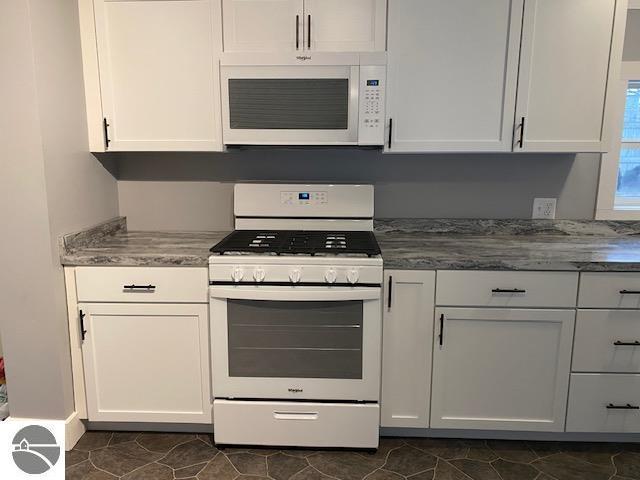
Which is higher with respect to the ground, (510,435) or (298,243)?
(298,243)

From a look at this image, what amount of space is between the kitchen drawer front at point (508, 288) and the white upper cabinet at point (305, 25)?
1068 mm

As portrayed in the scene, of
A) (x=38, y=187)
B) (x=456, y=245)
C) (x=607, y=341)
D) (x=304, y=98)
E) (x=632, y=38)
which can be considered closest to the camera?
(x=38, y=187)

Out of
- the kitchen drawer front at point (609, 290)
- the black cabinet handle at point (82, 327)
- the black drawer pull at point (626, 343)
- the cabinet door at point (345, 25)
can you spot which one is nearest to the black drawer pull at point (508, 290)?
the kitchen drawer front at point (609, 290)

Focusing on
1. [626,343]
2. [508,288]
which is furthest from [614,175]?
[508,288]

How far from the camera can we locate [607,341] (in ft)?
6.37

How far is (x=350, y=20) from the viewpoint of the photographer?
2.03 m

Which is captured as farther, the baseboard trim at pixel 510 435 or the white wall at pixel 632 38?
the white wall at pixel 632 38

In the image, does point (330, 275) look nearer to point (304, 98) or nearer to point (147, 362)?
point (304, 98)

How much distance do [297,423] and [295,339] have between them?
378 mm

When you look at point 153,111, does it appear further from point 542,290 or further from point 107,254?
point 542,290

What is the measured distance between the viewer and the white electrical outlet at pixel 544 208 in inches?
96.6

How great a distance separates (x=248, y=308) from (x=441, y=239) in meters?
1.02

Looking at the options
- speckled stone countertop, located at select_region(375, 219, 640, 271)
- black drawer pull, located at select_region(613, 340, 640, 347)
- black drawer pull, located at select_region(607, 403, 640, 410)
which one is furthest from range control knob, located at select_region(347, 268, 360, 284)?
black drawer pull, located at select_region(607, 403, 640, 410)

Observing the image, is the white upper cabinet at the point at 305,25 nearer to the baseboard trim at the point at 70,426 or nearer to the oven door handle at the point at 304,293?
the oven door handle at the point at 304,293
